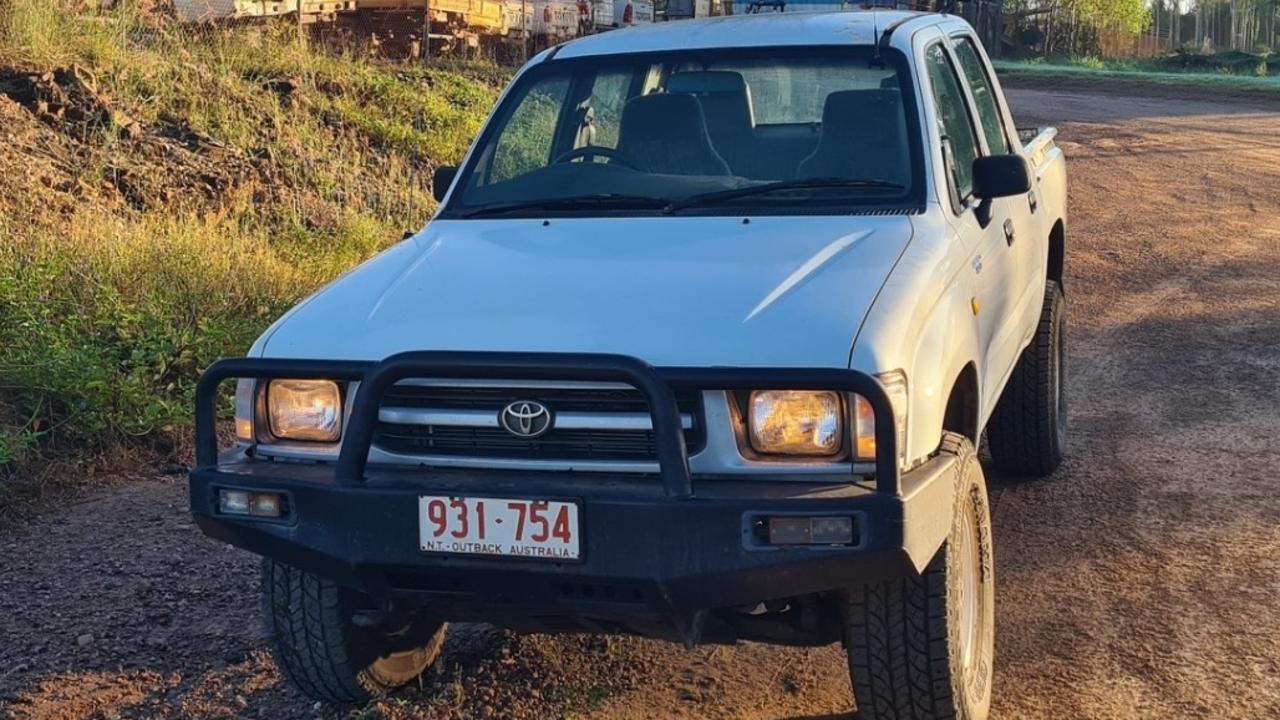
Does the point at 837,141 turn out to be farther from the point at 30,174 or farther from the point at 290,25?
the point at 290,25

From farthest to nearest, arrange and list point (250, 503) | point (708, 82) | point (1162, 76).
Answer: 1. point (1162, 76)
2. point (708, 82)
3. point (250, 503)

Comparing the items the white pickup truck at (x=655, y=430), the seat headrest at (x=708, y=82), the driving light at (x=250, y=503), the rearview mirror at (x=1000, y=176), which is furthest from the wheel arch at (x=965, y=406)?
the driving light at (x=250, y=503)

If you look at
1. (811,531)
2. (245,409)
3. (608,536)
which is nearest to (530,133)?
(245,409)

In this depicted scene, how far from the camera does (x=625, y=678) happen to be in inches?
158

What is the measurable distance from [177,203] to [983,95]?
20.1 feet

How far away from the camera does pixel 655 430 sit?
2945mm

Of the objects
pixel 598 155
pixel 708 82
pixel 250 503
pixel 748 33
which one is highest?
pixel 748 33

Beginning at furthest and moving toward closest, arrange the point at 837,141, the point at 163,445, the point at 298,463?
the point at 163,445 < the point at 837,141 < the point at 298,463

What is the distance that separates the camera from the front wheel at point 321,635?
356cm

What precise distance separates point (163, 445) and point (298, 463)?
3306 millimetres

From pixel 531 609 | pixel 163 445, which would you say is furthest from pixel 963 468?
pixel 163 445

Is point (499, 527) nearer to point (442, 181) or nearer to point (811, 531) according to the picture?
point (811, 531)

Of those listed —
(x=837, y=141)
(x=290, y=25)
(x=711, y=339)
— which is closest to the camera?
(x=711, y=339)

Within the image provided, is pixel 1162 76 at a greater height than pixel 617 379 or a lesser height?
greater
